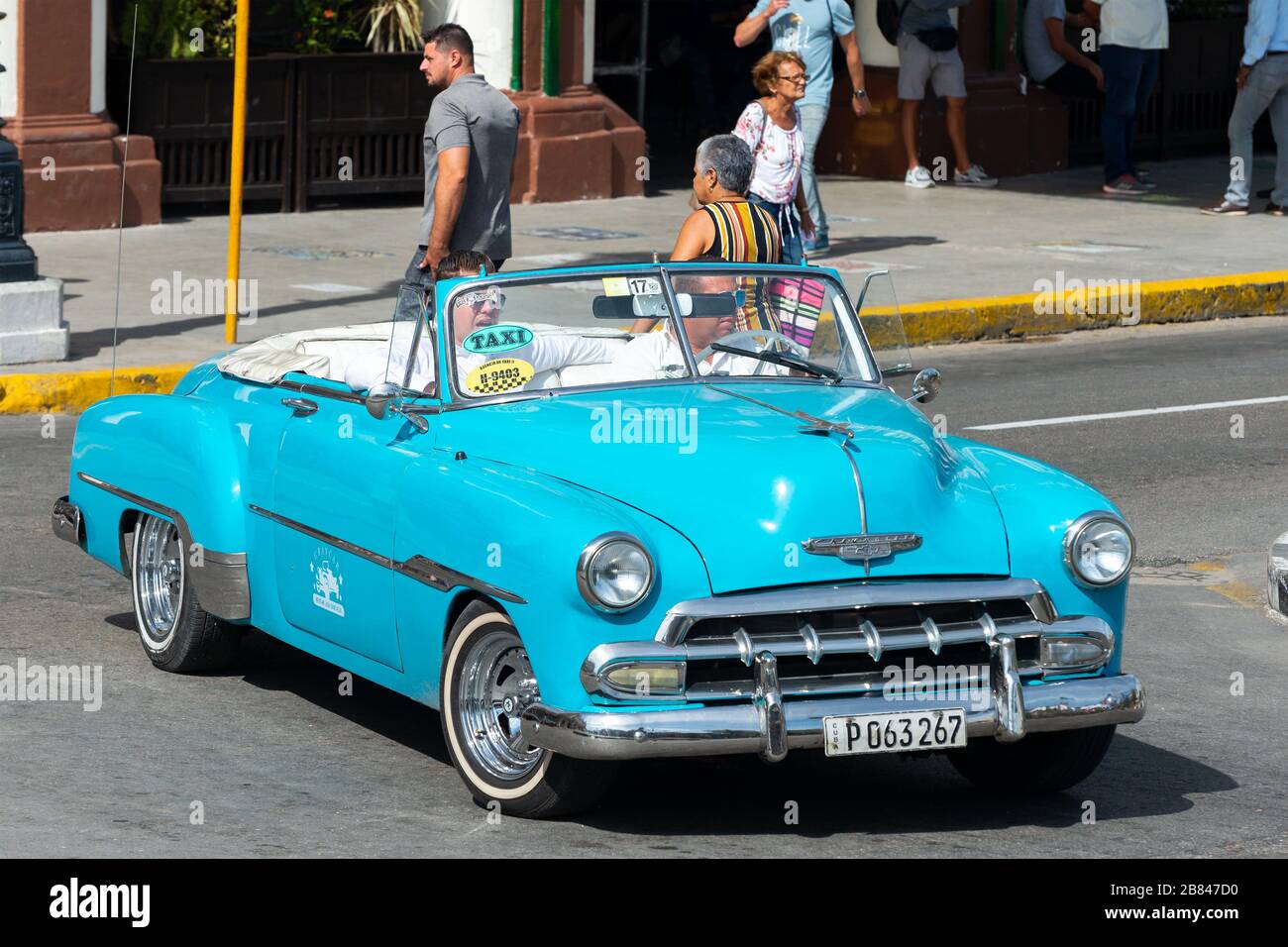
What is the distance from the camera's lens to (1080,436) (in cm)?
1198

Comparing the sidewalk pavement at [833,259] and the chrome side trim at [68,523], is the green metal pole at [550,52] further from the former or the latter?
the chrome side trim at [68,523]

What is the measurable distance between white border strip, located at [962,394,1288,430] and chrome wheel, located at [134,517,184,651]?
213 inches

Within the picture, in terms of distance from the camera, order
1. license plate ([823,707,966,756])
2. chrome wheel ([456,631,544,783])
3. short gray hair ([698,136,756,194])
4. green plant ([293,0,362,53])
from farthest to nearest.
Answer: green plant ([293,0,362,53]) → short gray hair ([698,136,756,194]) → chrome wheel ([456,631,544,783]) → license plate ([823,707,966,756])

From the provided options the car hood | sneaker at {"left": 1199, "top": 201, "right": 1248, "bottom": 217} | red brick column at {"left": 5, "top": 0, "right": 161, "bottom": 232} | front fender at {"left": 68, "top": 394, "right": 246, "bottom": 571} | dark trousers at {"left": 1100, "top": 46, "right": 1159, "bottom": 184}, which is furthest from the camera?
dark trousers at {"left": 1100, "top": 46, "right": 1159, "bottom": 184}

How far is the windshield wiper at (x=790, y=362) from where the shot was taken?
7.16 meters

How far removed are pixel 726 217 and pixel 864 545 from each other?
3199 millimetres

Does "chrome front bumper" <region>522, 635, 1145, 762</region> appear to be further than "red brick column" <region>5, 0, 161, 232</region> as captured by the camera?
No

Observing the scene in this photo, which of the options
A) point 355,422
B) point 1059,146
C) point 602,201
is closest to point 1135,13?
point 1059,146

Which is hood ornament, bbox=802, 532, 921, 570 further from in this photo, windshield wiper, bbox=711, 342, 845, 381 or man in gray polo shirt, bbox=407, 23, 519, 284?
man in gray polo shirt, bbox=407, 23, 519, 284

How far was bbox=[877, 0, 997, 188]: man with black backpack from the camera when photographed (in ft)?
67.9

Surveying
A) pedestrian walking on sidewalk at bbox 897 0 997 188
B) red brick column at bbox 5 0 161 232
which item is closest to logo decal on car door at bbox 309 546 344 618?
red brick column at bbox 5 0 161 232

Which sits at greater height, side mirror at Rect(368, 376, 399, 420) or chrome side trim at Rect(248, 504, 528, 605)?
side mirror at Rect(368, 376, 399, 420)

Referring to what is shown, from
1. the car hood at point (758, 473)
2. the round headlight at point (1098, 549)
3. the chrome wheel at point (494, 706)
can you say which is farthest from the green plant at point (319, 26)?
the round headlight at point (1098, 549)
